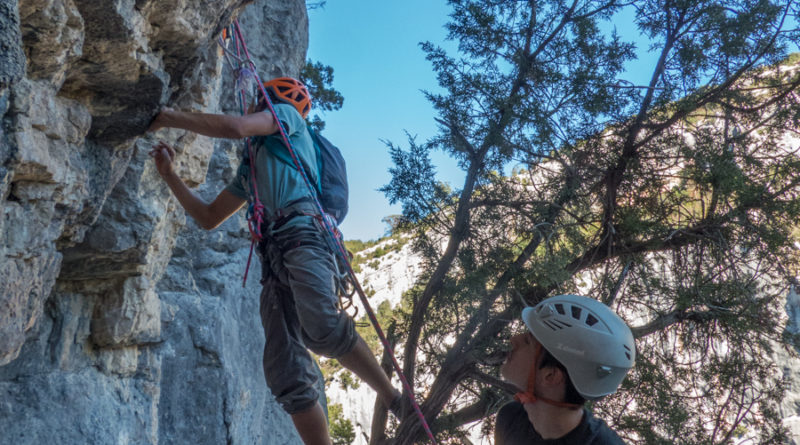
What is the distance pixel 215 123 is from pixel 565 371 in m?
1.74

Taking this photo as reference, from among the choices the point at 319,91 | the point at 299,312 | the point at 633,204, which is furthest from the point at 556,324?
the point at 319,91

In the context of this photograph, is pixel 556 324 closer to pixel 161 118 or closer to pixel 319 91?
pixel 161 118

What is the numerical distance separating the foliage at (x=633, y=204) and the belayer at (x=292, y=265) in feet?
9.24

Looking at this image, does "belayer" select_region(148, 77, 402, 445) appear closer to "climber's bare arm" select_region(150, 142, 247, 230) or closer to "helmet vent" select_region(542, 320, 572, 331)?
"climber's bare arm" select_region(150, 142, 247, 230)

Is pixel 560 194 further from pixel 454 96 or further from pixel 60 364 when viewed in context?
pixel 60 364

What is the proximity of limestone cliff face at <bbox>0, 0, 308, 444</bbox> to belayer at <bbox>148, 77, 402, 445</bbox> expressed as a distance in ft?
0.91

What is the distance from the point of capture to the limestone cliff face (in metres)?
2.28

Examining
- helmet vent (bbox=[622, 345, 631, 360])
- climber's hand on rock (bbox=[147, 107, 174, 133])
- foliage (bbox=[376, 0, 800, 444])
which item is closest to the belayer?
climber's hand on rock (bbox=[147, 107, 174, 133])

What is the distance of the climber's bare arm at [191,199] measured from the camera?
3.30 m

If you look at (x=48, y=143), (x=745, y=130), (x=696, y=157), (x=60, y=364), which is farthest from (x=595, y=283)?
(x=48, y=143)

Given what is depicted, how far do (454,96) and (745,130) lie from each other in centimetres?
271

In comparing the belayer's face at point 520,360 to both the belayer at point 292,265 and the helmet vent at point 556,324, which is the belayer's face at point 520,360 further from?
the belayer at point 292,265

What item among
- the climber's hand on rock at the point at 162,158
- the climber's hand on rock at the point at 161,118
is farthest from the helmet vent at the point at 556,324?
the climber's hand on rock at the point at 162,158

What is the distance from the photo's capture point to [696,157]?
18.9 ft
